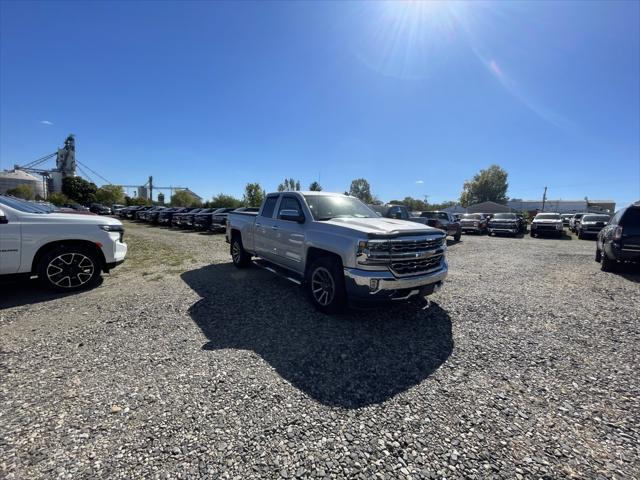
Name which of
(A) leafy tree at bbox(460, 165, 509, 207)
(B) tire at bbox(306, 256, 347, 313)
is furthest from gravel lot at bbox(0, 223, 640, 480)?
(A) leafy tree at bbox(460, 165, 509, 207)

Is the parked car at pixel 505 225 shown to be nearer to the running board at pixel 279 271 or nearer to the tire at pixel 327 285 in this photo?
the running board at pixel 279 271

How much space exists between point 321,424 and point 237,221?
606 cm

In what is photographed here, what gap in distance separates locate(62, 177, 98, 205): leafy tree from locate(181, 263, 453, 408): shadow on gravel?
7081 centimetres

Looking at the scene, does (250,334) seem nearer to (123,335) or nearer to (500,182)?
(123,335)

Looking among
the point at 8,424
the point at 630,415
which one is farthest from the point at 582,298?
the point at 8,424

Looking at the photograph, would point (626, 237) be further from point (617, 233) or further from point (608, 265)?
point (608, 265)

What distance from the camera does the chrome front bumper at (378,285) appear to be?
395cm

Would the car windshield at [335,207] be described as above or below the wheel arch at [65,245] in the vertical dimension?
above

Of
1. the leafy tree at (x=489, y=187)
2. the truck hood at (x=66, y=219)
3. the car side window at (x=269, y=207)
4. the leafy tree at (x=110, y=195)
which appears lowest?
the truck hood at (x=66, y=219)

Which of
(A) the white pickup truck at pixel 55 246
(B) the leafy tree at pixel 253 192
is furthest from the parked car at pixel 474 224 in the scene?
(B) the leafy tree at pixel 253 192

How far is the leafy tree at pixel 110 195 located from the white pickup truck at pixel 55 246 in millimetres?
72860

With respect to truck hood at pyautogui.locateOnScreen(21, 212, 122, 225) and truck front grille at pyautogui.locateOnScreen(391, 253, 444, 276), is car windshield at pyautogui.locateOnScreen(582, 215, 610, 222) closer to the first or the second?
truck front grille at pyautogui.locateOnScreen(391, 253, 444, 276)

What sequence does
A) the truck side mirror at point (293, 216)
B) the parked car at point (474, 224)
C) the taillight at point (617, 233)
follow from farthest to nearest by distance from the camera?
the parked car at point (474, 224), the taillight at point (617, 233), the truck side mirror at point (293, 216)

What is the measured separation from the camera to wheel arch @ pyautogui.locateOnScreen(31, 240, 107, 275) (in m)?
5.19
